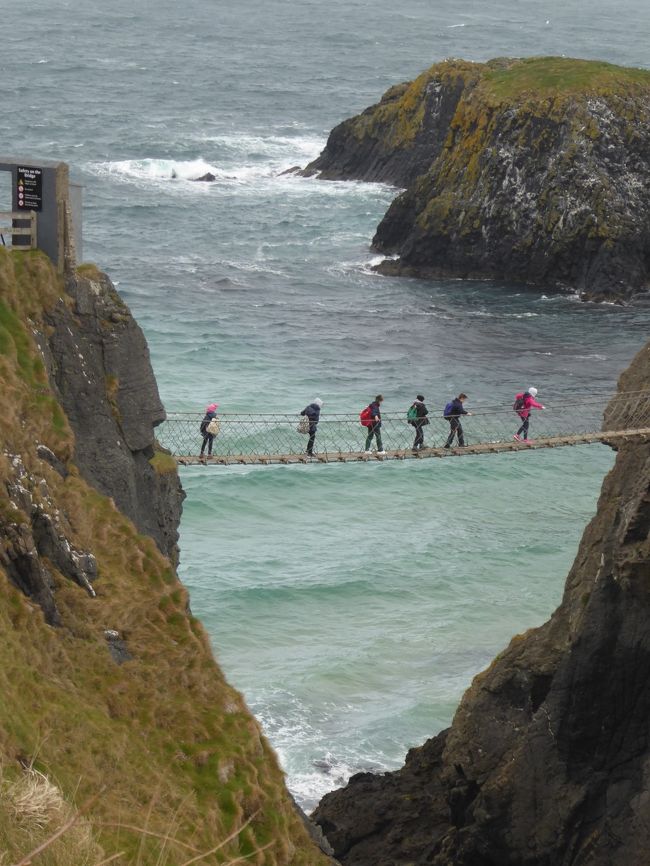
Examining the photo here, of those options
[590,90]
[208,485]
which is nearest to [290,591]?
[208,485]

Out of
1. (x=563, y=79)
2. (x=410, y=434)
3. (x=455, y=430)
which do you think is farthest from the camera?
(x=563, y=79)

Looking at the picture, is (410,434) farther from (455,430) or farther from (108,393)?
(108,393)

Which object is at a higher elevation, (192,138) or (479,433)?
(192,138)

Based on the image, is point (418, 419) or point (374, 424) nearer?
point (418, 419)

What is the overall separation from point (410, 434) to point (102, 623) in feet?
81.2

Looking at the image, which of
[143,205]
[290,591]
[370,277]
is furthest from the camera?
[143,205]

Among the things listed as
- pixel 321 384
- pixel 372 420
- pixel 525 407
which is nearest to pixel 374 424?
pixel 372 420

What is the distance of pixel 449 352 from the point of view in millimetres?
55938

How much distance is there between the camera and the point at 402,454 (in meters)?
29.1

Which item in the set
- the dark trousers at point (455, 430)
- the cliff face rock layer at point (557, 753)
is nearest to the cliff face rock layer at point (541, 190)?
the dark trousers at point (455, 430)

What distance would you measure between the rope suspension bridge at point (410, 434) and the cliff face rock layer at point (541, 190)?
1428 cm

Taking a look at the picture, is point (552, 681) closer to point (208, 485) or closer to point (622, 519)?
point (622, 519)

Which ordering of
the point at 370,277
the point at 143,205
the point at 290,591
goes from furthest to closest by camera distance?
1. the point at 143,205
2. the point at 370,277
3. the point at 290,591

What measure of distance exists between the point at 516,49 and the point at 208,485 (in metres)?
99.3
